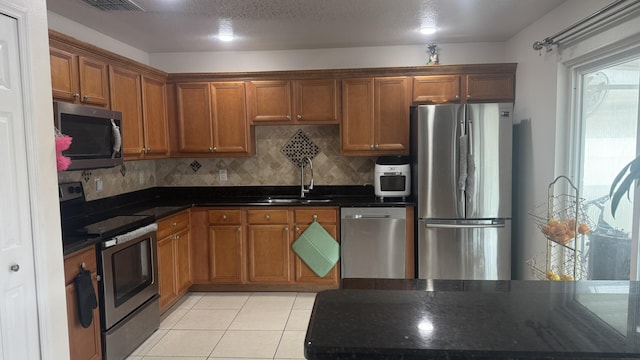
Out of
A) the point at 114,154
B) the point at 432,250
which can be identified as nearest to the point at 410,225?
the point at 432,250

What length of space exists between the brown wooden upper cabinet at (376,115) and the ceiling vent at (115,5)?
78.1 inches

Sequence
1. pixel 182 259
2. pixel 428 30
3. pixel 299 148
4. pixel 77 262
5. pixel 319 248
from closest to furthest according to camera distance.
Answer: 1. pixel 77 262
2. pixel 428 30
3. pixel 182 259
4. pixel 319 248
5. pixel 299 148

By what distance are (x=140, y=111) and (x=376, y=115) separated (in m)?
2.23

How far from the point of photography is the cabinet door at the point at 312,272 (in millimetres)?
3953

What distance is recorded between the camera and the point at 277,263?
402 centimetres

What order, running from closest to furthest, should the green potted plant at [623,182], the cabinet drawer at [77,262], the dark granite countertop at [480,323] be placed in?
the dark granite countertop at [480,323] < the green potted plant at [623,182] < the cabinet drawer at [77,262]

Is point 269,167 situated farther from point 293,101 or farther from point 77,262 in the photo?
point 77,262

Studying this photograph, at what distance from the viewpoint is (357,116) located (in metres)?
4.10

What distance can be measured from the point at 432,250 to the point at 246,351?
1.85 m

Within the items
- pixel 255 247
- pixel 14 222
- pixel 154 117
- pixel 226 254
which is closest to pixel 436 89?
pixel 255 247

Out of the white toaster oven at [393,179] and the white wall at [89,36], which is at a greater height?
the white wall at [89,36]

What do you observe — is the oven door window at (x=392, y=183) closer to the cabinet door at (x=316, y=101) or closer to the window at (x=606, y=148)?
the cabinet door at (x=316, y=101)

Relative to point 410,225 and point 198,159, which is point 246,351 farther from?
point 198,159

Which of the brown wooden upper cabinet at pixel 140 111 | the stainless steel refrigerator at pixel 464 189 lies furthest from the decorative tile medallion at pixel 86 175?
the stainless steel refrigerator at pixel 464 189
